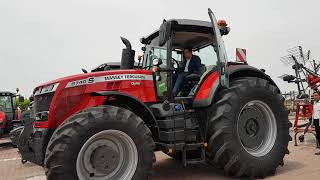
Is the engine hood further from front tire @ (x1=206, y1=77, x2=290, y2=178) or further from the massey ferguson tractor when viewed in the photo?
front tire @ (x1=206, y1=77, x2=290, y2=178)

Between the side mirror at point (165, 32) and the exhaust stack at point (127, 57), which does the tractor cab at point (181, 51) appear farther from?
the exhaust stack at point (127, 57)

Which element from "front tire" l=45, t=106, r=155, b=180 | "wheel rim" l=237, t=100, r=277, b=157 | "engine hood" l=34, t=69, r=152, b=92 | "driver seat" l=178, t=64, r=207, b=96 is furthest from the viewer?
"driver seat" l=178, t=64, r=207, b=96

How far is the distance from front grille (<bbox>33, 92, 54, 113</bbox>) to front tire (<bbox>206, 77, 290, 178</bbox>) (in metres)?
2.49

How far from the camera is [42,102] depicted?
561cm

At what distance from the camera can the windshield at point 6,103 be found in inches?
713

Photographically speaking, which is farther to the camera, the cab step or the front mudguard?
the cab step

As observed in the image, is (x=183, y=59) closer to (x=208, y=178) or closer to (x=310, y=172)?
(x=208, y=178)

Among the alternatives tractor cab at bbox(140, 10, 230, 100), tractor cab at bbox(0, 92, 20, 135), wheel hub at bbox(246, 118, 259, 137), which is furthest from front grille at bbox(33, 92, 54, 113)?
tractor cab at bbox(0, 92, 20, 135)

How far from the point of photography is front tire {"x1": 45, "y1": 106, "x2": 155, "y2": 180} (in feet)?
14.8

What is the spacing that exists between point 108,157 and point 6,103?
15.0 meters

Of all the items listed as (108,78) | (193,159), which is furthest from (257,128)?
(108,78)

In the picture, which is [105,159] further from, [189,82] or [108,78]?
[189,82]

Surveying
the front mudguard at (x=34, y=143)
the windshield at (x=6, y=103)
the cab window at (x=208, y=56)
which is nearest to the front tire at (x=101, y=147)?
the front mudguard at (x=34, y=143)

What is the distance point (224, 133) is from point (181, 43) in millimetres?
2051
